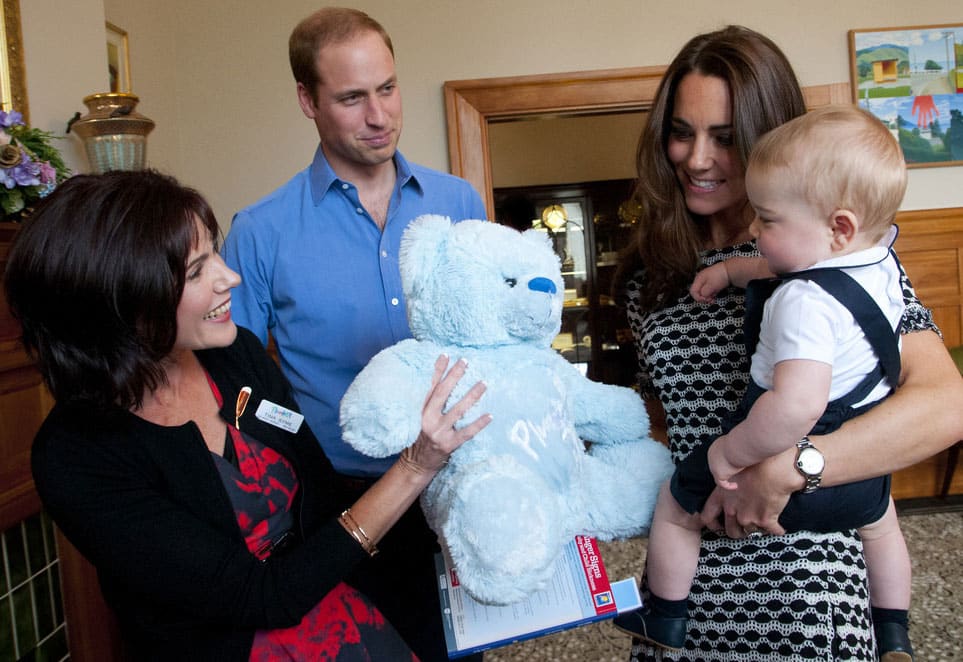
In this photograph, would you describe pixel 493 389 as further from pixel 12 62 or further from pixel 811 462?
pixel 12 62

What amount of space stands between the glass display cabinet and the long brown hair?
17.5ft

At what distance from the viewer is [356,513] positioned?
117 cm

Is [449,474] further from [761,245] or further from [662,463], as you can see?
[761,245]

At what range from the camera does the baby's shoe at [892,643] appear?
1.22 meters

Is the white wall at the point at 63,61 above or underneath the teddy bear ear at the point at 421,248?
above

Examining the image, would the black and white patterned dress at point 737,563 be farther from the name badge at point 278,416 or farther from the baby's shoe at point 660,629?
the name badge at point 278,416

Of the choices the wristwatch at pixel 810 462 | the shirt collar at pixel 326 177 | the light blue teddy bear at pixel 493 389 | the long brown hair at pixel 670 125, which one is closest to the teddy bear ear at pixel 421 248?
the light blue teddy bear at pixel 493 389

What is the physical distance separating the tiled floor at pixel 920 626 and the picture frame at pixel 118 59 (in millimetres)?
2730

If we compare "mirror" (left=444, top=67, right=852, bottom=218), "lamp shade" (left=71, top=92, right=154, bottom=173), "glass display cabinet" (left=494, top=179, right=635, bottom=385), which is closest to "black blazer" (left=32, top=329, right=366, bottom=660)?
"lamp shade" (left=71, top=92, right=154, bottom=173)

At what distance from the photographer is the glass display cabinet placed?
6781mm

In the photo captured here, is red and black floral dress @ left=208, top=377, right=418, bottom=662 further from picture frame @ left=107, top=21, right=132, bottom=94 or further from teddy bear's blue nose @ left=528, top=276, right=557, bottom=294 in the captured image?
picture frame @ left=107, top=21, right=132, bottom=94

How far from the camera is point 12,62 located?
225cm

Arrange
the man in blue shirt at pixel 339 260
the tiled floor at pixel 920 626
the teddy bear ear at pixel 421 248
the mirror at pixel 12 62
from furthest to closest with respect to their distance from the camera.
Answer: the tiled floor at pixel 920 626 < the mirror at pixel 12 62 < the man in blue shirt at pixel 339 260 < the teddy bear ear at pixel 421 248

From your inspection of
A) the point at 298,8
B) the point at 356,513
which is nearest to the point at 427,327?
the point at 356,513
